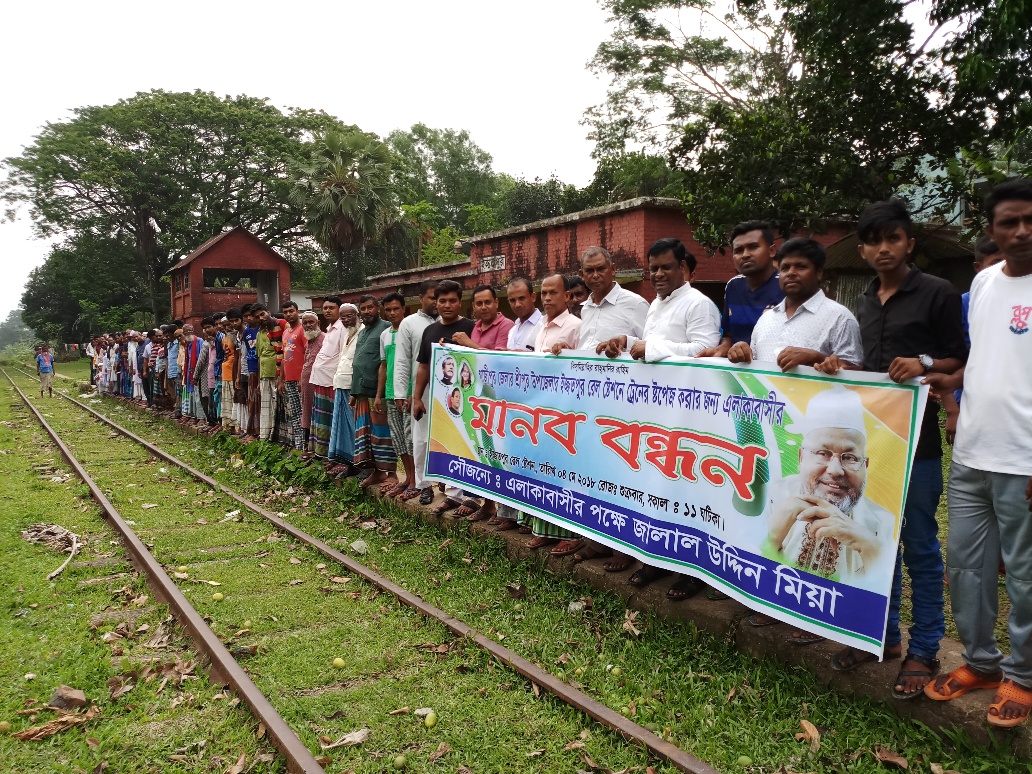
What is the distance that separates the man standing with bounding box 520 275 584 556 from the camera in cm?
550

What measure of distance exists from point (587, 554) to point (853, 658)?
2.07 m

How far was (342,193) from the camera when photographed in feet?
106

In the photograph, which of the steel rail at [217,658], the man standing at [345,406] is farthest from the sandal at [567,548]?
the man standing at [345,406]

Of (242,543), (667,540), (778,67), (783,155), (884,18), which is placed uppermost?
(778,67)

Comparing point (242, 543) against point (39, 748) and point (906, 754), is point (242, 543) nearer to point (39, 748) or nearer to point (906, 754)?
point (39, 748)

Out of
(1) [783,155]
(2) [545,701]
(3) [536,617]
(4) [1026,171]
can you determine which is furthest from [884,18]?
(2) [545,701]

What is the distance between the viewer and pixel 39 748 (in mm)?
3541

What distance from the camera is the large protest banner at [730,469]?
326cm

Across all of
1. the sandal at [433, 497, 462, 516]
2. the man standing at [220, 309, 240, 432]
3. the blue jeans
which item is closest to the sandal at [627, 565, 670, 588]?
the blue jeans

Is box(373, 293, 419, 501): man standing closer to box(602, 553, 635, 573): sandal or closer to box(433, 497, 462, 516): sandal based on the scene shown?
box(433, 497, 462, 516): sandal

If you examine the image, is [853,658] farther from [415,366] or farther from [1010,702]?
[415,366]

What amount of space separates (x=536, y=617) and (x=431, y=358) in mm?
2790

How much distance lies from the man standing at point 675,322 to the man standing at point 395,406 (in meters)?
3.32

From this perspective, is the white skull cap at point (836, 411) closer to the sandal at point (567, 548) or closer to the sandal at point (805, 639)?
the sandal at point (805, 639)
